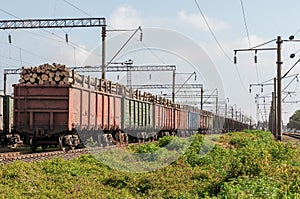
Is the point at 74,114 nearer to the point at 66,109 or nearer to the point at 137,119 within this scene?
the point at 66,109

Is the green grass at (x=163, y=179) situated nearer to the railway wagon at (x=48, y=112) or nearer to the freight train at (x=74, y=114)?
the railway wagon at (x=48, y=112)

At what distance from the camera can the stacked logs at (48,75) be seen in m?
19.9

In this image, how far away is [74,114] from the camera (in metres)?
20.2

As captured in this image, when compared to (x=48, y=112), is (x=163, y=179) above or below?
below

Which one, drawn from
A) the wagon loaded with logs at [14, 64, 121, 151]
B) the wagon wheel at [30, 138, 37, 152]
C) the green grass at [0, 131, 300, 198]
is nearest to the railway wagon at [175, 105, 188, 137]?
the wagon wheel at [30, 138, 37, 152]

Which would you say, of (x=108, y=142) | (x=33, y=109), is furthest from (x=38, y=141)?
(x=108, y=142)

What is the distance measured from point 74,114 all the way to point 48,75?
74.2 inches

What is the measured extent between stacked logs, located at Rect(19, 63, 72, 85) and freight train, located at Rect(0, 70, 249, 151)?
0.26m

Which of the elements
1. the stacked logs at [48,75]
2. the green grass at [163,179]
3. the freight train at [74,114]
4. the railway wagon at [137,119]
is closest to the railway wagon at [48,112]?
the freight train at [74,114]

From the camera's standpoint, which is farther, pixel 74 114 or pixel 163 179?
pixel 74 114

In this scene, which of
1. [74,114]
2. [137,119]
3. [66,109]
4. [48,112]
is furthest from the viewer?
[137,119]

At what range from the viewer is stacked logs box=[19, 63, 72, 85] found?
1992cm

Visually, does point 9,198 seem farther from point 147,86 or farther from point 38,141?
point 147,86

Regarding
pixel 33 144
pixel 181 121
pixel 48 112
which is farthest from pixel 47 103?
pixel 181 121
